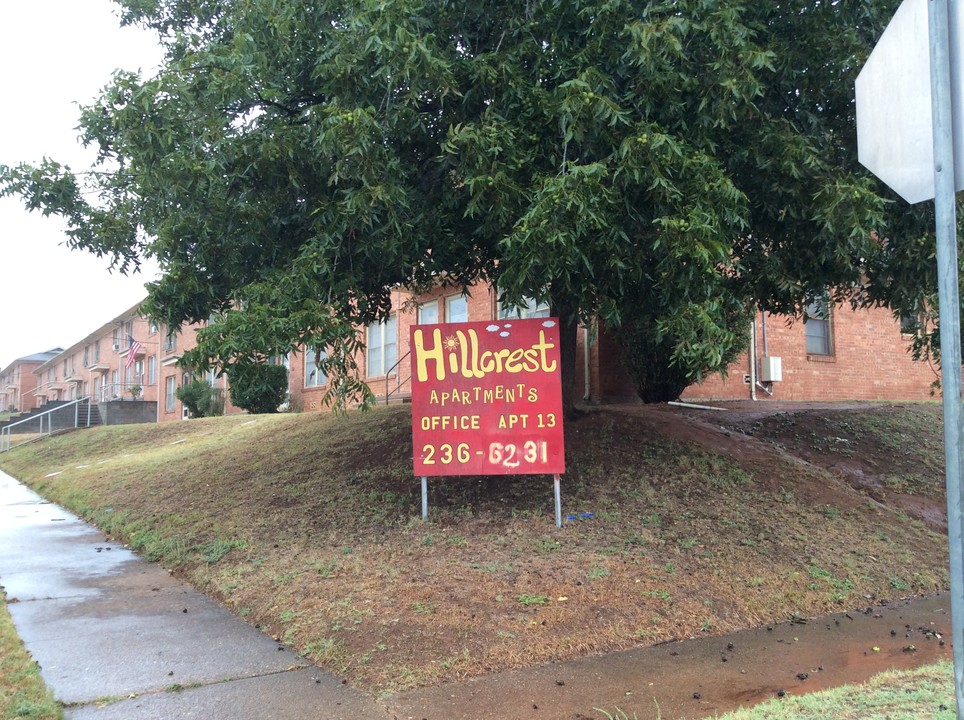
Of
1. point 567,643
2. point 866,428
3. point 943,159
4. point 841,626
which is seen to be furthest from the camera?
point 866,428

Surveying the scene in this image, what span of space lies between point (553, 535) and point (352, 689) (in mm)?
3328

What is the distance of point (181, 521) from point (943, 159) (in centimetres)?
946

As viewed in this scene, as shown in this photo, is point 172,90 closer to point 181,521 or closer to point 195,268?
point 195,268

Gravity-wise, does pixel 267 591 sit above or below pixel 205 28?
below

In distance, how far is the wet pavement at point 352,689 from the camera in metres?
4.87

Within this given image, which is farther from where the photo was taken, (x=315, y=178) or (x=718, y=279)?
(x=315, y=178)

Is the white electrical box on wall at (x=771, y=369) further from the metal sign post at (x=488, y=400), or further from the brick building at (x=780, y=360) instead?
the metal sign post at (x=488, y=400)

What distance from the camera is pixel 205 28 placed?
1063cm

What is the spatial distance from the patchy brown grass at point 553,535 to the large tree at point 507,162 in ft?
6.40

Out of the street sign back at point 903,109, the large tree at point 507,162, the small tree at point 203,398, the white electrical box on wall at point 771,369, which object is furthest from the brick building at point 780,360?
the street sign back at point 903,109

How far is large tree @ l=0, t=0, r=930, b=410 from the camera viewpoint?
7023 mm

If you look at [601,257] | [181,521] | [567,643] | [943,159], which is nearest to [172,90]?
[601,257]

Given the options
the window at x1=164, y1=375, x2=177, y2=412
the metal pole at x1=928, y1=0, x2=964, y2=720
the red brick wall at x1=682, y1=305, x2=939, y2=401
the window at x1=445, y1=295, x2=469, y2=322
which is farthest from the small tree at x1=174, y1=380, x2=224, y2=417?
the metal pole at x1=928, y1=0, x2=964, y2=720

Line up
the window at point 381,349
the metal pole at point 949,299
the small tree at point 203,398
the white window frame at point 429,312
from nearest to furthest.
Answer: the metal pole at point 949,299 → the white window frame at point 429,312 → the window at point 381,349 → the small tree at point 203,398
